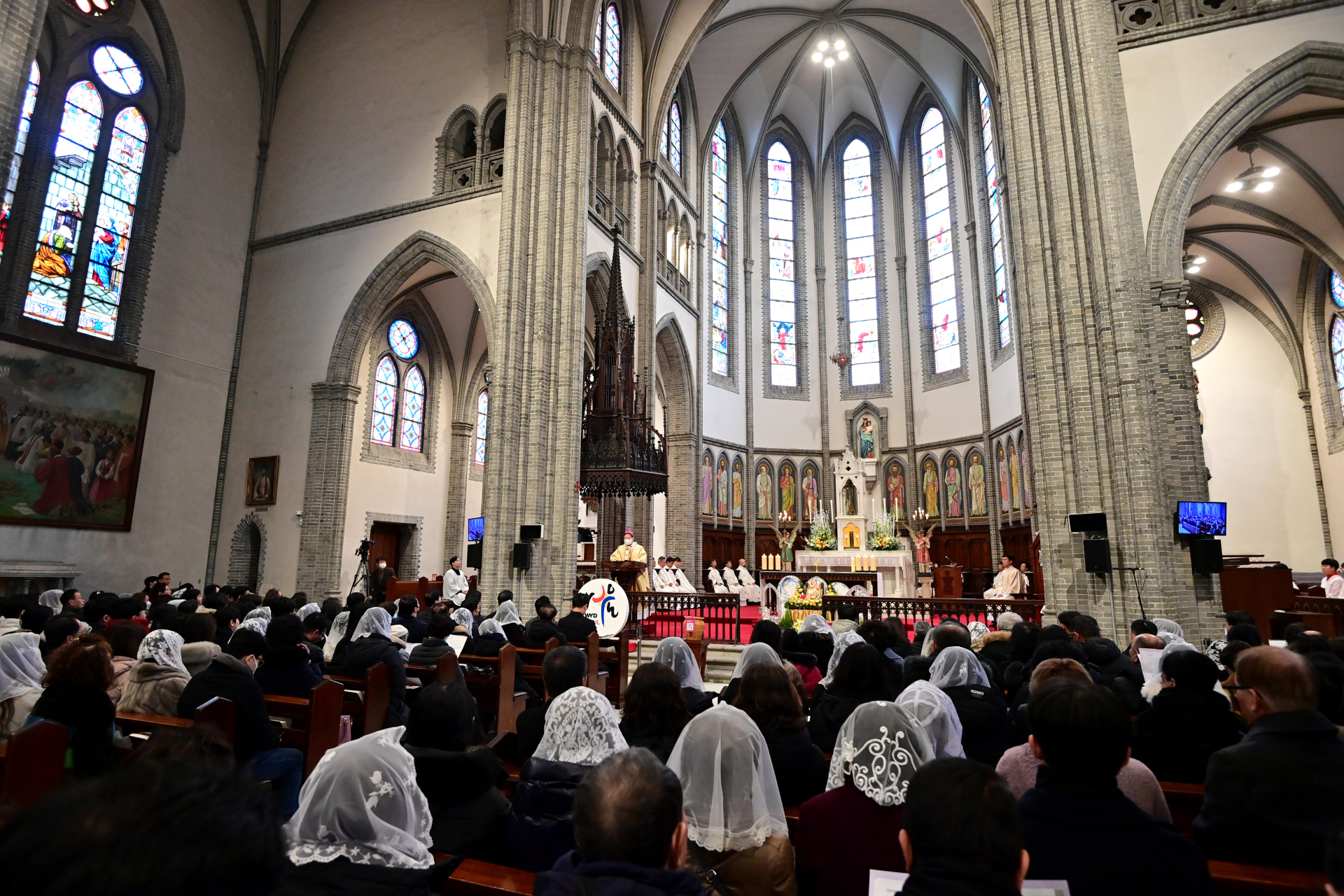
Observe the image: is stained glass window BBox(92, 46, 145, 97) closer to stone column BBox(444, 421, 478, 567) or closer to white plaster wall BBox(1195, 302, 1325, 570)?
stone column BBox(444, 421, 478, 567)

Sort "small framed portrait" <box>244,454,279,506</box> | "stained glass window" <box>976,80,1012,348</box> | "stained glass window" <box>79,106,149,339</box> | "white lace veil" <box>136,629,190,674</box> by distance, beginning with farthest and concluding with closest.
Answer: "stained glass window" <box>976,80,1012,348</box> → "small framed portrait" <box>244,454,279,506</box> → "stained glass window" <box>79,106,149,339</box> → "white lace veil" <box>136,629,190,674</box>

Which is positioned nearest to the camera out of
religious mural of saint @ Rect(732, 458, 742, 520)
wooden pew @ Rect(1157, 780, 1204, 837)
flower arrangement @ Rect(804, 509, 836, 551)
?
wooden pew @ Rect(1157, 780, 1204, 837)

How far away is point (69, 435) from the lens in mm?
13430

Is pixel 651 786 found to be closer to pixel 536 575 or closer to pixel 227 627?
pixel 227 627

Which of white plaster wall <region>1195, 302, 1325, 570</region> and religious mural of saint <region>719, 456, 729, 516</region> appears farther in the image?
religious mural of saint <region>719, 456, 729, 516</region>

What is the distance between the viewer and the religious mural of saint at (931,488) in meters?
22.6

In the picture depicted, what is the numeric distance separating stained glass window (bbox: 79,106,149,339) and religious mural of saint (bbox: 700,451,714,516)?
47.3ft

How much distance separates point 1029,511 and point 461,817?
19011mm

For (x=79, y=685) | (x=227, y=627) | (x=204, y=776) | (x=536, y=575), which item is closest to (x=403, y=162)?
(x=536, y=575)

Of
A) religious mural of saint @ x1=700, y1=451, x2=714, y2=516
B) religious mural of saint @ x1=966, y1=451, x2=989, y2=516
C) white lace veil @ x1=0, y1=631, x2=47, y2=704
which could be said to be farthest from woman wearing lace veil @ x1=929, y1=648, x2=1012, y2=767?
religious mural of saint @ x1=966, y1=451, x2=989, y2=516

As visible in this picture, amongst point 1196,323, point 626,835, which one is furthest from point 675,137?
point 626,835

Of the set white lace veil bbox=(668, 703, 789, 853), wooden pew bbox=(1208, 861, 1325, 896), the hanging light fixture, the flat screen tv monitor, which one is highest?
the hanging light fixture

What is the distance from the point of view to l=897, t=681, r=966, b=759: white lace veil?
2896 mm

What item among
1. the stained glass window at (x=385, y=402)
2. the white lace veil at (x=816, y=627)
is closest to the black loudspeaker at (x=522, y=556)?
the stained glass window at (x=385, y=402)
